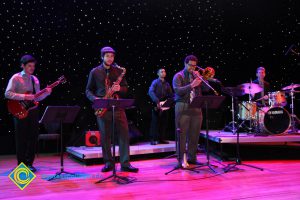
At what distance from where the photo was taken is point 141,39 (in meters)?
8.80

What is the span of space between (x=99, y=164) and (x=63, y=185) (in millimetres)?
1788

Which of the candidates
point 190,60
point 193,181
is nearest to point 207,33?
point 190,60

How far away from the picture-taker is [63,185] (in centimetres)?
457

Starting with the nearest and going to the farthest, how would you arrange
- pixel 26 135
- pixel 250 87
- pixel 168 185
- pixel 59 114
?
pixel 168 185 < pixel 59 114 < pixel 26 135 < pixel 250 87

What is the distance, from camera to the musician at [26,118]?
5.44 metres

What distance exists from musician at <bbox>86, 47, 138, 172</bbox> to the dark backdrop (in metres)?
2.89

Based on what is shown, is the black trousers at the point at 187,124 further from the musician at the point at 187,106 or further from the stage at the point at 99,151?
the stage at the point at 99,151

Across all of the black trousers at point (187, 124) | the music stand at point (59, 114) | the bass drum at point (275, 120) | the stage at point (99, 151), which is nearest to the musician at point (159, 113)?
the stage at point (99, 151)

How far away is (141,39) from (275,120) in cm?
389

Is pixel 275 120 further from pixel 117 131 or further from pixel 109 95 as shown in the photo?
pixel 109 95

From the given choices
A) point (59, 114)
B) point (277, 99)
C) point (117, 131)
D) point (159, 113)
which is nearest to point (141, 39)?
point (159, 113)

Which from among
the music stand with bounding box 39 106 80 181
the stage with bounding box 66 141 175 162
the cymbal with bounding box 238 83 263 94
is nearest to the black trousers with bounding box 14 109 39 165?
the music stand with bounding box 39 106 80 181

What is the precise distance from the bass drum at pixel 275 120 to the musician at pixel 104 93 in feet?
9.86

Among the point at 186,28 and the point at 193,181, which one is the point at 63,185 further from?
the point at 186,28
